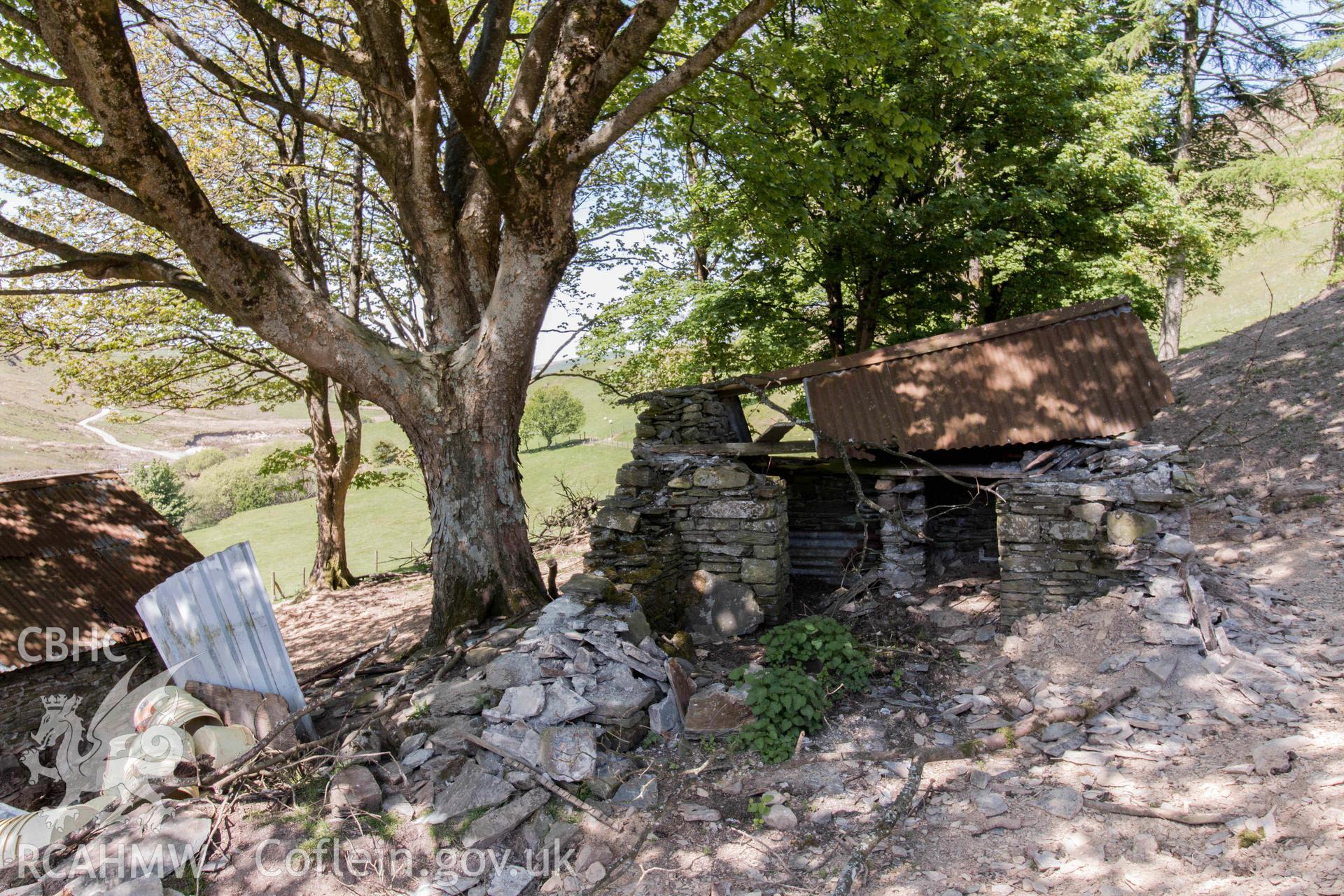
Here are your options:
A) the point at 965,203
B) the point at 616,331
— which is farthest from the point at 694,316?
the point at 965,203

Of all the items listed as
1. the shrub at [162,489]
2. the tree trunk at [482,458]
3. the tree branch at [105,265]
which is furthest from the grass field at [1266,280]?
the shrub at [162,489]

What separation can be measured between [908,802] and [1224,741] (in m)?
2.00

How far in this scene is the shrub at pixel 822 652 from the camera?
228 inches

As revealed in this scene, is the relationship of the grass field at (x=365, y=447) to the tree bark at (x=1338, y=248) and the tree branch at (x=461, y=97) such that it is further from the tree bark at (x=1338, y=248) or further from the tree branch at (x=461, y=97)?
the tree branch at (x=461, y=97)

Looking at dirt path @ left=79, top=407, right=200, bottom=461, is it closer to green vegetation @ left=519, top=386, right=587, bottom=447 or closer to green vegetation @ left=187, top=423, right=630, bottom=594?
green vegetation @ left=187, top=423, right=630, bottom=594

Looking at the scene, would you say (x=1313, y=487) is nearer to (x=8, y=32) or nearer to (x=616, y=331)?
(x=616, y=331)

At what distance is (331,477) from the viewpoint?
1305cm

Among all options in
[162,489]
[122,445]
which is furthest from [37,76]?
[122,445]

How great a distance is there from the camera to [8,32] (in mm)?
7223

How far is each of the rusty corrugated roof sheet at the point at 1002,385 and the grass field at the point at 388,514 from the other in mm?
6037

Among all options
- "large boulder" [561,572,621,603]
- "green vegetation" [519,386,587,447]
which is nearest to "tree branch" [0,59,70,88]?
"large boulder" [561,572,621,603]

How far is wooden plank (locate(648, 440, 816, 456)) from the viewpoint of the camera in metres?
7.95

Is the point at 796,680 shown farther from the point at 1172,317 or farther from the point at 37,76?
the point at 1172,317

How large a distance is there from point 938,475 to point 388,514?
16.9 m
